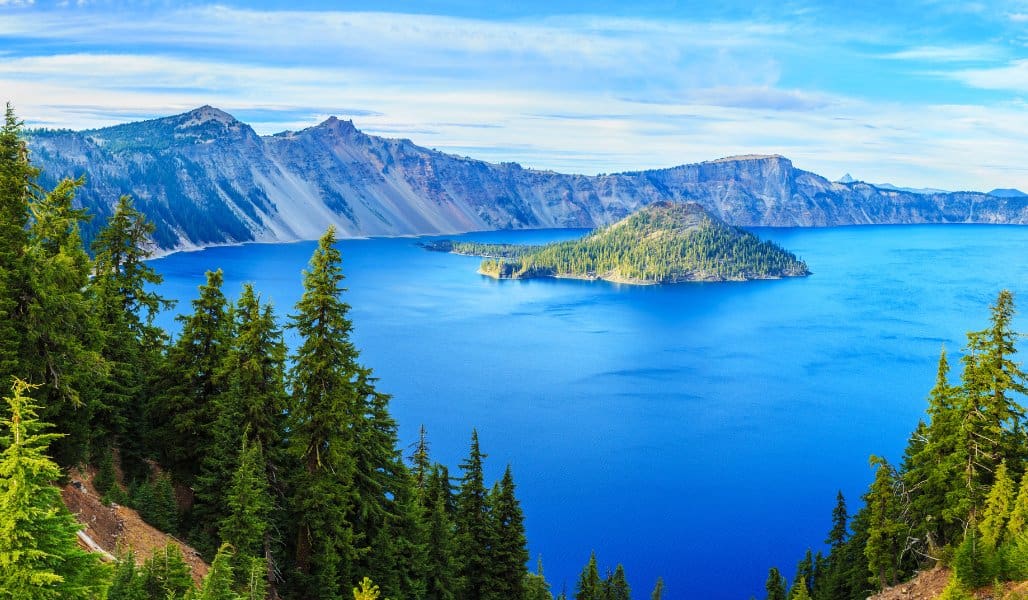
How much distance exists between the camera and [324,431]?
31375 mm

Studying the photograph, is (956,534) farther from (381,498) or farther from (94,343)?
(94,343)

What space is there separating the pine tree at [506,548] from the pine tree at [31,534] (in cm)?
2603

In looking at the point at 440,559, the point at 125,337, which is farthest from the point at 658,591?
the point at 125,337

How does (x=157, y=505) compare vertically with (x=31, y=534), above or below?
below

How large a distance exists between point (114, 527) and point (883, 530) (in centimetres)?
3253

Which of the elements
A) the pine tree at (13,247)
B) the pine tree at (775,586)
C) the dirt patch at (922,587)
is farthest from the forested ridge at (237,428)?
the pine tree at (775,586)

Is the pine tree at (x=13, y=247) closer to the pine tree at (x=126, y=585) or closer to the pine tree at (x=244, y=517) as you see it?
the pine tree at (x=244, y=517)

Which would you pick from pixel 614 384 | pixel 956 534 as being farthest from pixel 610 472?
pixel 956 534

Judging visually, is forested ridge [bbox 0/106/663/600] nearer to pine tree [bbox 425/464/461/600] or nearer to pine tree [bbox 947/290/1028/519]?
pine tree [bbox 425/464/461/600]

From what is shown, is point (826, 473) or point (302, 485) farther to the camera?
point (826, 473)

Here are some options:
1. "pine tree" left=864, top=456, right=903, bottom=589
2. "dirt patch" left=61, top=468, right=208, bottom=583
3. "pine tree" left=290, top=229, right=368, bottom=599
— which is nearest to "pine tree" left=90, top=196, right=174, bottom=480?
"dirt patch" left=61, top=468, right=208, bottom=583

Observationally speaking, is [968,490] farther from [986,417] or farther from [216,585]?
[216,585]

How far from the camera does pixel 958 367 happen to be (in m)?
140

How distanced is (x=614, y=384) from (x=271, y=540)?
105116 mm
